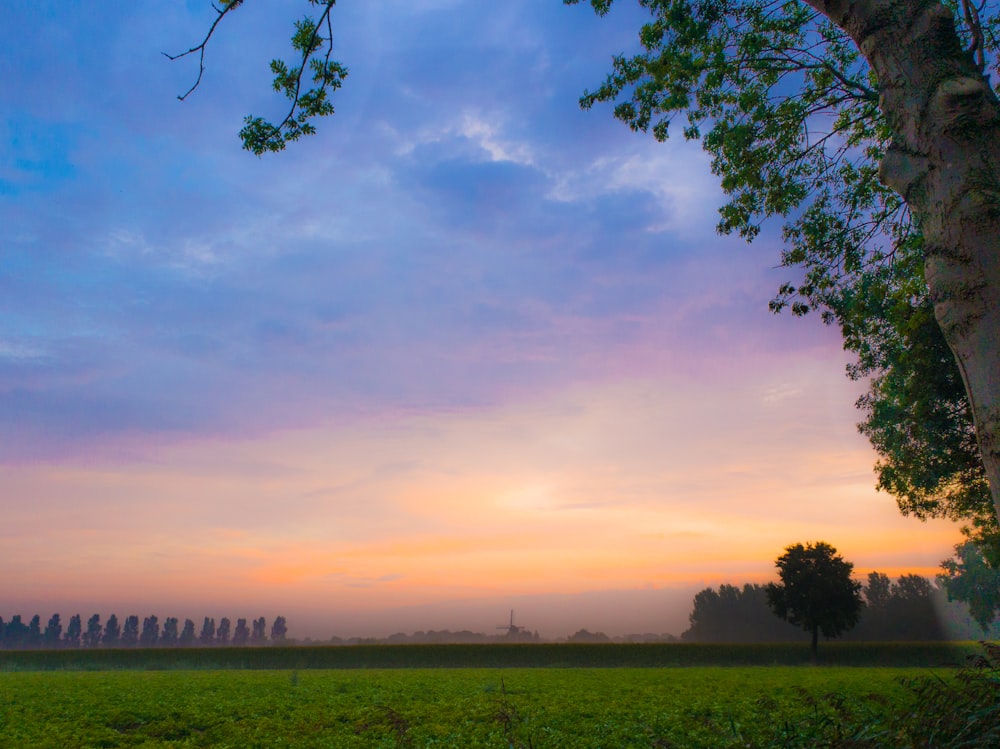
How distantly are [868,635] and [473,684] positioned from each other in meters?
93.5

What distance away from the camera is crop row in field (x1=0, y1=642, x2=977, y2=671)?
44.2 metres

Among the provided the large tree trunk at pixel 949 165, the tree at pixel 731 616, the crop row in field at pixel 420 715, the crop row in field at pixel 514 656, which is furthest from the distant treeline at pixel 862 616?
the large tree trunk at pixel 949 165

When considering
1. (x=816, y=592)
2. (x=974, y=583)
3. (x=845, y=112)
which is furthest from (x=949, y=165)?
(x=974, y=583)

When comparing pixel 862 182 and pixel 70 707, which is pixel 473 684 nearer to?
pixel 70 707

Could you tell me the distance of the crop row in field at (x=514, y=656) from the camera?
145 feet

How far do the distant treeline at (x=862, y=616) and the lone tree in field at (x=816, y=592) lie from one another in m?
29.7

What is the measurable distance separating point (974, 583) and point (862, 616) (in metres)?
29.6

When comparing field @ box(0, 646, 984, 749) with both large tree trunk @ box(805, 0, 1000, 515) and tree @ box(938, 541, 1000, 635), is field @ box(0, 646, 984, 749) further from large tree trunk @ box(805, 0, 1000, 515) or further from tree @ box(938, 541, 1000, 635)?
tree @ box(938, 541, 1000, 635)

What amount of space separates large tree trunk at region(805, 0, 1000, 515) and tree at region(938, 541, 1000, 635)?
7529cm

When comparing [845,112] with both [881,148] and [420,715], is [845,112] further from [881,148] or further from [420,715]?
[420,715]

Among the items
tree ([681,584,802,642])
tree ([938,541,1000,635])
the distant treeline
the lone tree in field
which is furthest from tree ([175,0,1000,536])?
tree ([681,584,802,642])

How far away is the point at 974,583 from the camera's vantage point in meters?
65.0

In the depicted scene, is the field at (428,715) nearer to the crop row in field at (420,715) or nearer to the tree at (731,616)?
the crop row in field at (420,715)

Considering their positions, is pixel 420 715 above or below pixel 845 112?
below
